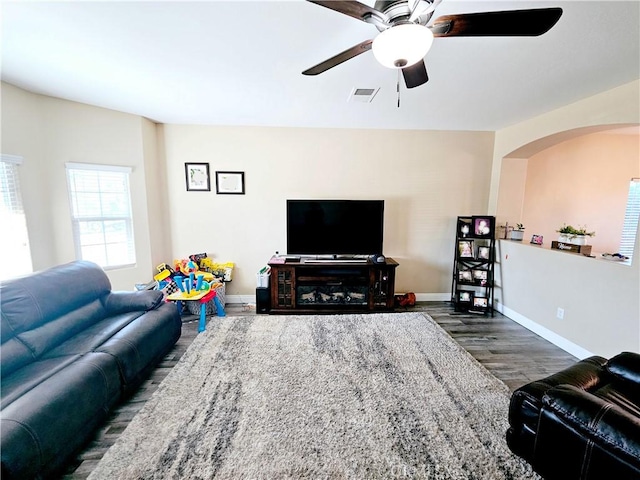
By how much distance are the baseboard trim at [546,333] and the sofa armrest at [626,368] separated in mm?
1500

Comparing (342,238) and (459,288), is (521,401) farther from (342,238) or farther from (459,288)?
(459,288)

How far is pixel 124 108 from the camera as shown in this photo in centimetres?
317

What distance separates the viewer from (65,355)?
6.03 ft

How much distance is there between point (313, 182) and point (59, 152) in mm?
3006

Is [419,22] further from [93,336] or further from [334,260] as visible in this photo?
[93,336]

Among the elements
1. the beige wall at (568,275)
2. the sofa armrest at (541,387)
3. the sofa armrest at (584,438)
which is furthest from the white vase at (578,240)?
the sofa armrest at (584,438)

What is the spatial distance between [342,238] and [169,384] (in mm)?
2536

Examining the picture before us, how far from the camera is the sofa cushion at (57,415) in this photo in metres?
1.21

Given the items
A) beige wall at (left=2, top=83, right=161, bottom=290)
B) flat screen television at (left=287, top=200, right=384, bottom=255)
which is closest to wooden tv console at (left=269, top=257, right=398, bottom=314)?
flat screen television at (left=287, top=200, right=384, bottom=255)

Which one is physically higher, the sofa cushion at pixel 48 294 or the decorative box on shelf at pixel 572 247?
the decorative box on shelf at pixel 572 247

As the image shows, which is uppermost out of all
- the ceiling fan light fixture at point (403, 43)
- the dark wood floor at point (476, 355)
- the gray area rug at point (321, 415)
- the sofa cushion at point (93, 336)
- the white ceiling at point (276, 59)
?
the white ceiling at point (276, 59)

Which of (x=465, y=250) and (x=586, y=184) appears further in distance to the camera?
(x=586, y=184)

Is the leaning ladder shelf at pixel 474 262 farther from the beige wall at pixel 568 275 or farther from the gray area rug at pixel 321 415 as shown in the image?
the gray area rug at pixel 321 415

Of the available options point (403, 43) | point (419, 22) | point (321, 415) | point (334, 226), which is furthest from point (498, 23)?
point (334, 226)
